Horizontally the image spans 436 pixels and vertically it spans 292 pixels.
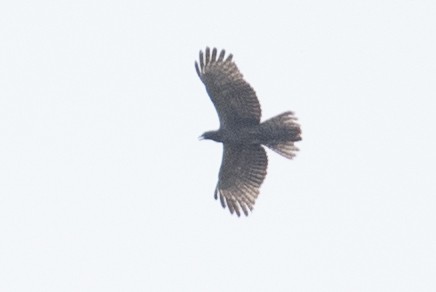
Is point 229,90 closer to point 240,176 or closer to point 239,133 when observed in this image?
point 239,133

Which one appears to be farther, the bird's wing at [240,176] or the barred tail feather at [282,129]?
the bird's wing at [240,176]

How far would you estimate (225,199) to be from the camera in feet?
79.3

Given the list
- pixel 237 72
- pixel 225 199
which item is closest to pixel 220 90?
pixel 237 72

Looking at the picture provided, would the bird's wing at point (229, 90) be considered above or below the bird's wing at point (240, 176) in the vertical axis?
above

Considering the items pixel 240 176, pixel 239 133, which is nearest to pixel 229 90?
pixel 239 133

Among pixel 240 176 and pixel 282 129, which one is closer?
pixel 282 129

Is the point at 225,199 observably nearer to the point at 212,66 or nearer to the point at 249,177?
the point at 249,177

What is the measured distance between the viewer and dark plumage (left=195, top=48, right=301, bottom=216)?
23141 mm

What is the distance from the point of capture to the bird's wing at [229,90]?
76.1 ft

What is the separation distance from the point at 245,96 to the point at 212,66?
84 cm

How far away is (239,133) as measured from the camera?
23.5m

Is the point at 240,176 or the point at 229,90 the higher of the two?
the point at 229,90

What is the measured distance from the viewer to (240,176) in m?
24.1

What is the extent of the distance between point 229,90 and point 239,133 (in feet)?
2.62
